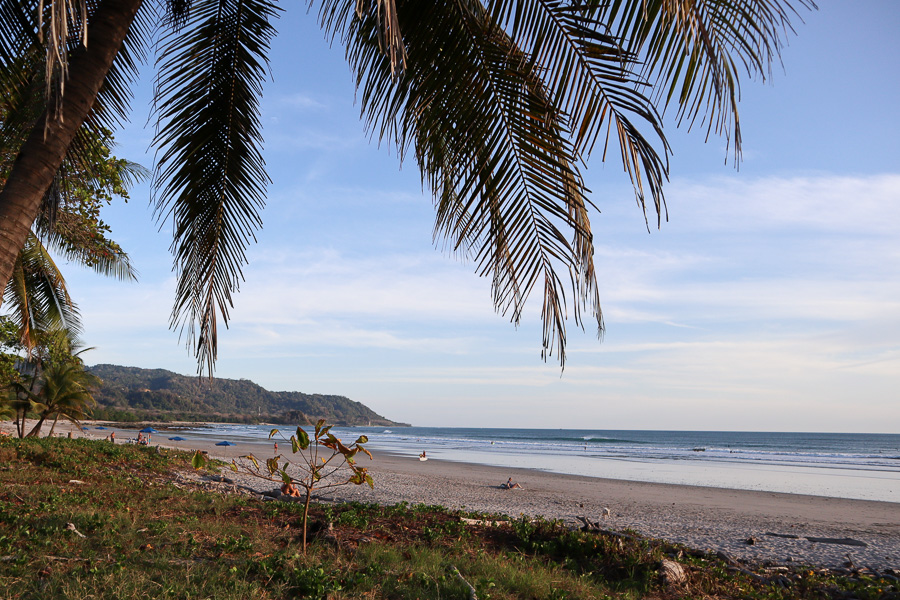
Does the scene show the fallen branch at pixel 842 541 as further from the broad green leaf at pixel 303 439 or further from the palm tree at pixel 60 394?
the palm tree at pixel 60 394

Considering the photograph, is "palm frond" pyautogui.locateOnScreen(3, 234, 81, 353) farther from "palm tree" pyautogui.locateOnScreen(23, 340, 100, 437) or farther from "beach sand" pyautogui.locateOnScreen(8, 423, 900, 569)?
"palm tree" pyautogui.locateOnScreen(23, 340, 100, 437)

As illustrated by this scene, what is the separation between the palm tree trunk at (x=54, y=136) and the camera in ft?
8.32

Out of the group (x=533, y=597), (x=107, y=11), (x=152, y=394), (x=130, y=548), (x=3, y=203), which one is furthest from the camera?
(x=152, y=394)

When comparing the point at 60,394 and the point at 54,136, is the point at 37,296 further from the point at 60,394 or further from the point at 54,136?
the point at 54,136

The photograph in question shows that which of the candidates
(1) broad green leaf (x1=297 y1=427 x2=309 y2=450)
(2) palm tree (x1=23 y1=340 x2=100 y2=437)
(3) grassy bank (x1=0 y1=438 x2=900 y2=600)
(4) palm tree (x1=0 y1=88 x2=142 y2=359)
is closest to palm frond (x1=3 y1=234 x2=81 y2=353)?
(4) palm tree (x1=0 y1=88 x2=142 y2=359)

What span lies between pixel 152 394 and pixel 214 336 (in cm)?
12856

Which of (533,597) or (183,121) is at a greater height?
(183,121)

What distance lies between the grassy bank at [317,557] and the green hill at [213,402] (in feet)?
297

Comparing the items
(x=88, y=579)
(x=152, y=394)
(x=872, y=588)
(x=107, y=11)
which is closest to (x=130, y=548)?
(x=88, y=579)

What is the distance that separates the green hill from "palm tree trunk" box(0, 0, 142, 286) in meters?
94.6

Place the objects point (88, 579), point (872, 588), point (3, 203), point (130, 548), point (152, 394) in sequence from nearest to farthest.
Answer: point (3, 203) → point (88, 579) → point (130, 548) → point (872, 588) → point (152, 394)

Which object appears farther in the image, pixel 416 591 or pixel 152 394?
pixel 152 394

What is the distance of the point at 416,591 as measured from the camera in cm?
358

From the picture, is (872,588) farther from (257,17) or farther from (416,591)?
(257,17)
